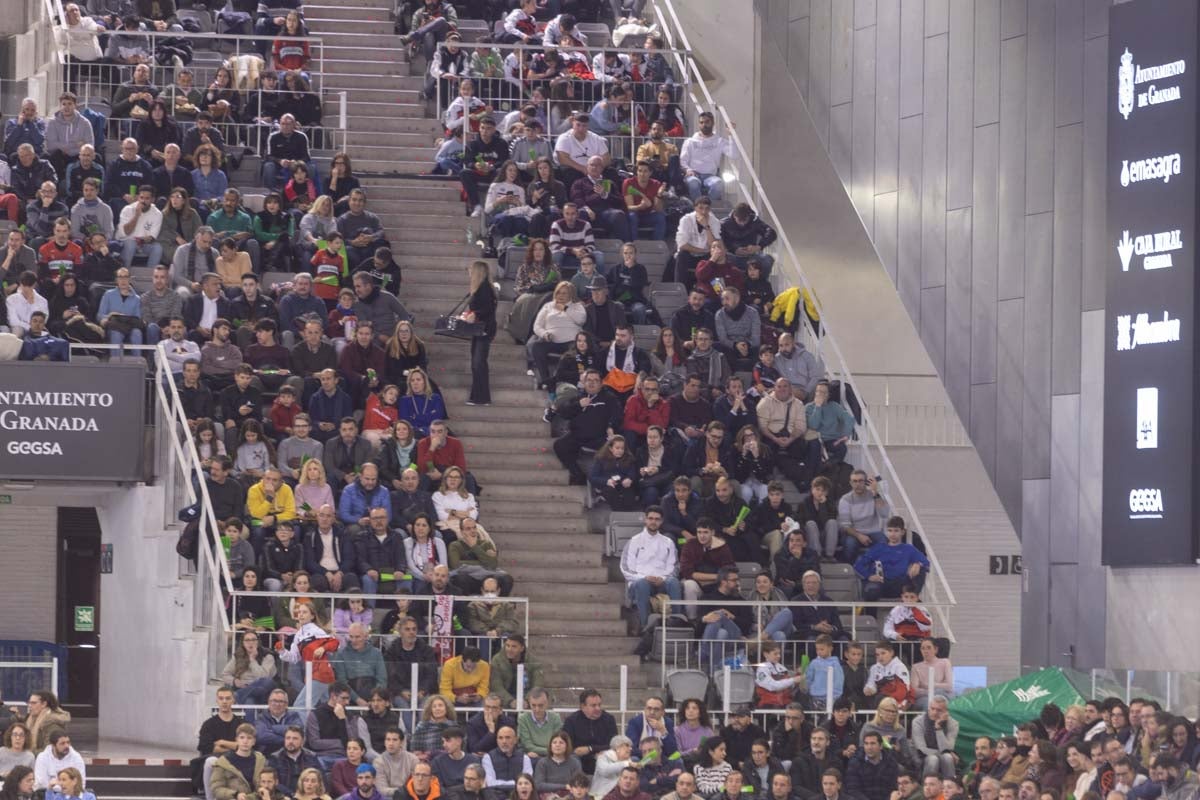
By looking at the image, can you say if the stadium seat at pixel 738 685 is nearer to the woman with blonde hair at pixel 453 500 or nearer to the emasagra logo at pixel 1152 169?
the woman with blonde hair at pixel 453 500

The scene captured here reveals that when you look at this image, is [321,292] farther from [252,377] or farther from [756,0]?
[756,0]

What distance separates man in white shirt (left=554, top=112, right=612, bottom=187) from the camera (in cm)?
2494

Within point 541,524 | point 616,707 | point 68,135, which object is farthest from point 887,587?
point 68,135

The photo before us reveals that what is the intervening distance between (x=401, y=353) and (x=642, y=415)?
230 centimetres

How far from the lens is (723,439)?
70.2ft

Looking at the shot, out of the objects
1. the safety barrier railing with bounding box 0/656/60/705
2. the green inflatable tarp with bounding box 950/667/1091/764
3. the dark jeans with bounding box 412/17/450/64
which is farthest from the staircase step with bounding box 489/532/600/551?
the dark jeans with bounding box 412/17/450/64

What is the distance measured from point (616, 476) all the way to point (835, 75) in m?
9.26

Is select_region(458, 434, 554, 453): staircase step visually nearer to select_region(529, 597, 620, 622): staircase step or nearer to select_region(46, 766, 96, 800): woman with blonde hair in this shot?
select_region(529, 597, 620, 622): staircase step

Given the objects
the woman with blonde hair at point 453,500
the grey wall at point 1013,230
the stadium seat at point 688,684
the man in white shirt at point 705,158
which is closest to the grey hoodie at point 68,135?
the woman with blonde hair at point 453,500

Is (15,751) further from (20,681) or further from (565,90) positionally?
(565,90)

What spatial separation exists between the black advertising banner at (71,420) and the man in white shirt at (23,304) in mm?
568

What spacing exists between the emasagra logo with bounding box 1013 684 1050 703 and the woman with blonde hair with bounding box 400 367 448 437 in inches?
223

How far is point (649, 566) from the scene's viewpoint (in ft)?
66.2

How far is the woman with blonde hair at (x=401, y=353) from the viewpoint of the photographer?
71.5 ft
